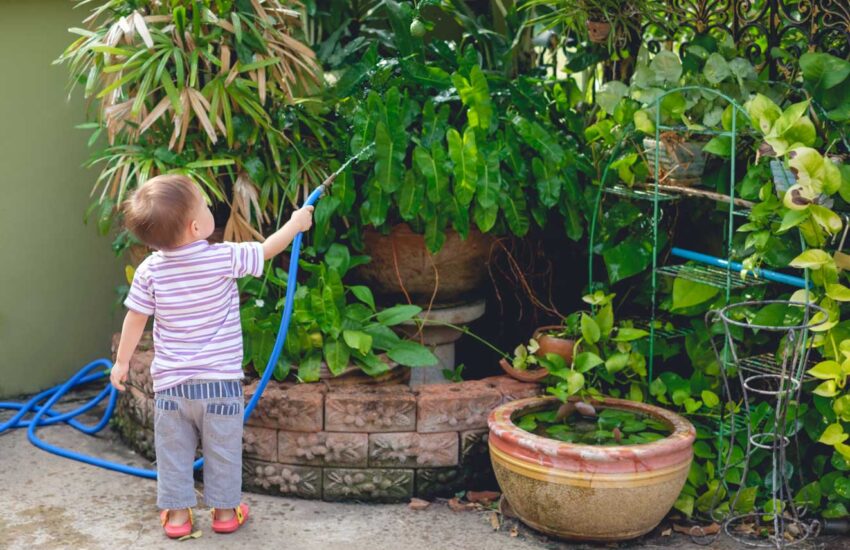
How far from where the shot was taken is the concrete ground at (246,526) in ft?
12.3

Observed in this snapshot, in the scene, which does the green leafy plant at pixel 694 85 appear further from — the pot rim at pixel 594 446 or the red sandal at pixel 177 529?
the red sandal at pixel 177 529

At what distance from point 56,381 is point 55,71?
1394 mm

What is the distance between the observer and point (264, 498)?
4.15 metres

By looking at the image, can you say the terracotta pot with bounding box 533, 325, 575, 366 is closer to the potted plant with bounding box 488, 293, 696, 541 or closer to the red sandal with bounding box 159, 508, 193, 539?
the potted plant with bounding box 488, 293, 696, 541

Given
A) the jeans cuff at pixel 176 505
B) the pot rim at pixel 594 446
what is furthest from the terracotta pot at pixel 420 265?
the jeans cuff at pixel 176 505

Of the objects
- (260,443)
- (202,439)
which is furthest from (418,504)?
(202,439)

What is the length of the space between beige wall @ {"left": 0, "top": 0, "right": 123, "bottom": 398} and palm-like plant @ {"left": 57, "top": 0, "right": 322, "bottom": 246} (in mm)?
505

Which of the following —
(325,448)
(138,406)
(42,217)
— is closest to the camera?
(325,448)

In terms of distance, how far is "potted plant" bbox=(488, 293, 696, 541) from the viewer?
3.63 meters

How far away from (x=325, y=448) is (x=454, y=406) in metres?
0.48

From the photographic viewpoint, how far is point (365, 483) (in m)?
4.12

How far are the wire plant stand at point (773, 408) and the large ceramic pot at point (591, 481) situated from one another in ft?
0.68

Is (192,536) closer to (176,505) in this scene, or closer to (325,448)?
(176,505)

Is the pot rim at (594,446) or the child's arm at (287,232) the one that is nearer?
the pot rim at (594,446)
